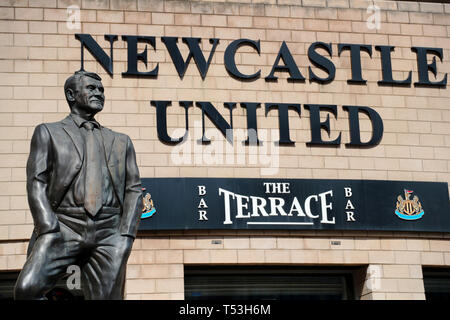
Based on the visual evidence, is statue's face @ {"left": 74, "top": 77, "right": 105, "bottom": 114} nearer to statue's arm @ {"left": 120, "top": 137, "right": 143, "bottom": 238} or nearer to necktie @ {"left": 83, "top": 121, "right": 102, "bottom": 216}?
necktie @ {"left": 83, "top": 121, "right": 102, "bottom": 216}

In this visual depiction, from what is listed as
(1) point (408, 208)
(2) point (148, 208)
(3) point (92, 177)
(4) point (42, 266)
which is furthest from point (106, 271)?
(1) point (408, 208)

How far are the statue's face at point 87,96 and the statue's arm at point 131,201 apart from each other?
0.62 meters

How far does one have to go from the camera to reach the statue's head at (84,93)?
1130 cm

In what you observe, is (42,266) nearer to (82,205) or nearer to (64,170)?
(82,205)

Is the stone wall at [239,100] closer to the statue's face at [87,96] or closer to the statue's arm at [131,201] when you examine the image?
the statue's arm at [131,201]

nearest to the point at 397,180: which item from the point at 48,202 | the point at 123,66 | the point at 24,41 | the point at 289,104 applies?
the point at 289,104

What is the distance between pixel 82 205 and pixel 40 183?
0.55 meters

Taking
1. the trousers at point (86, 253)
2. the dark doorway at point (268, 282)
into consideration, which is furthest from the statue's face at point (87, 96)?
the dark doorway at point (268, 282)

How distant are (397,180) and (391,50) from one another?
3.24m

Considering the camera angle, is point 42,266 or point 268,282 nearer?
point 42,266

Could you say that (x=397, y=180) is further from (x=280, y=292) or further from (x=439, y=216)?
(x=280, y=292)

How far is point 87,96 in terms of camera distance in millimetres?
11297

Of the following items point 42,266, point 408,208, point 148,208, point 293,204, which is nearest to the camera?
point 42,266

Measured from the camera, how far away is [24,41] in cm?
2077
